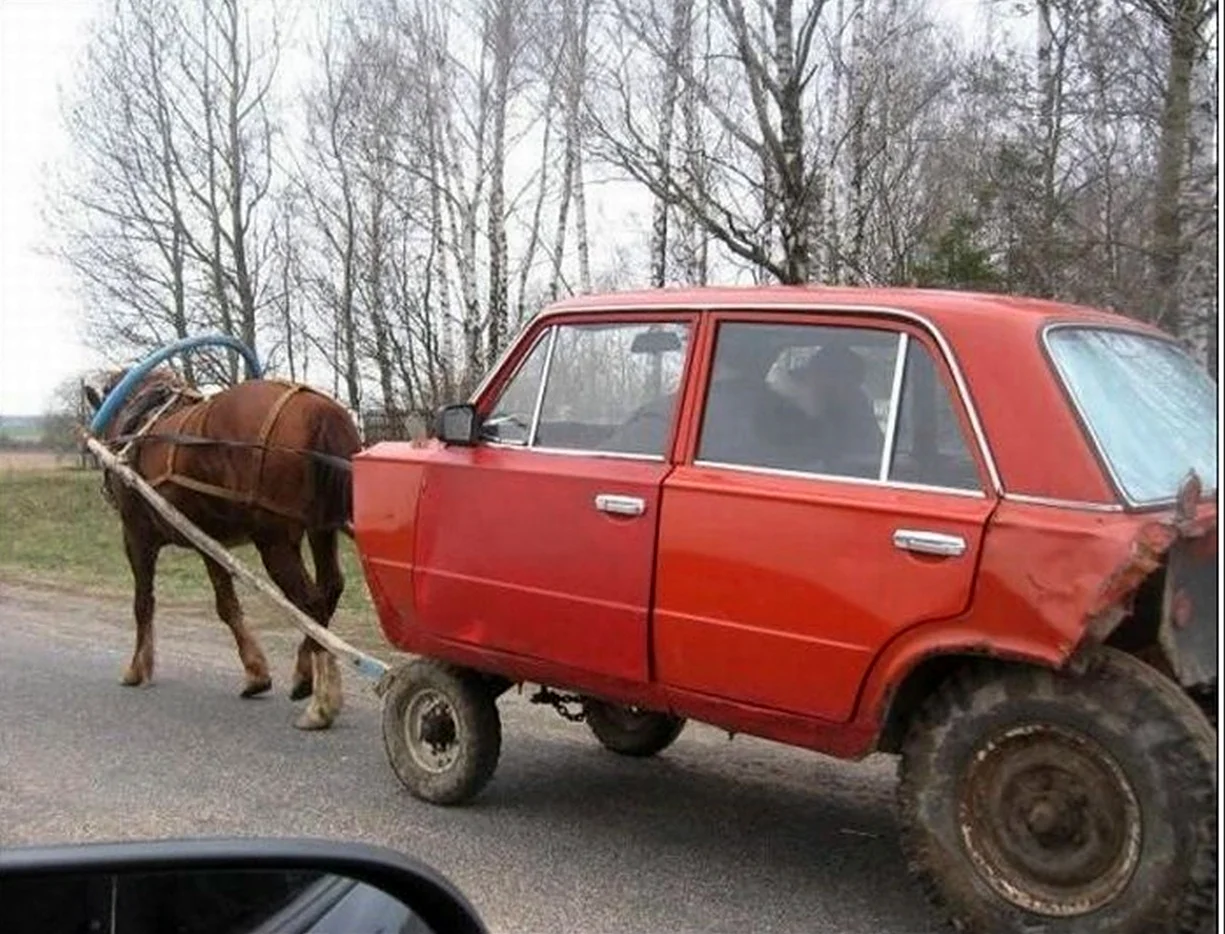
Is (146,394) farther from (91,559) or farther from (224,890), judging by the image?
(91,559)

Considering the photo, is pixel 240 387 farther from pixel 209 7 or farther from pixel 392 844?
pixel 209 7

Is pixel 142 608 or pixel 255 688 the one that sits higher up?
pixel 142 608

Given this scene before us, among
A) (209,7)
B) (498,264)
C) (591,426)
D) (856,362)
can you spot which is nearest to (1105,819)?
(856,362)

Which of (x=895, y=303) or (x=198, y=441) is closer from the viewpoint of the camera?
(x=895, y=303)

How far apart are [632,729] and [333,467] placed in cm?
244

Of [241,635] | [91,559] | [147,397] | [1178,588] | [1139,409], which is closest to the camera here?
[1178,588]

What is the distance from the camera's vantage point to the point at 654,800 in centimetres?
604

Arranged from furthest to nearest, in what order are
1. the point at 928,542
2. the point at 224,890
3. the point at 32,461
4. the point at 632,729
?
the point at 32,461
the point at 632,729
the point at 928,542
the point at 224,890

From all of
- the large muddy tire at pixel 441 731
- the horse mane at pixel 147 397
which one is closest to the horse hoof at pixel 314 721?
the large muddy tire at pixel 441 731

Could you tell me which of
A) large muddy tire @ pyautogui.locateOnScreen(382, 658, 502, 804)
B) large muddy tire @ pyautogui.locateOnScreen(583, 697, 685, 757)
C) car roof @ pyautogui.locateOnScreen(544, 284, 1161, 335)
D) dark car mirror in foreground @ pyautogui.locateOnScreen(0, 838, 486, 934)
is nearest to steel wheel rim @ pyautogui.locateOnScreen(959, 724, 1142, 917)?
car roof @ pyautogui.locateOnScreen(544, 284, 1161, 335)

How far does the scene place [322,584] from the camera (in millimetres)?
8164

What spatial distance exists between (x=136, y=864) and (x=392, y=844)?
144 inches

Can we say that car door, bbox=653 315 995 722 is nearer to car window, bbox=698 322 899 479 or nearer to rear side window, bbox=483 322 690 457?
car window, bbox=698 322 899 479

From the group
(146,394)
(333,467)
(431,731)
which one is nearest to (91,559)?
(146,394)
